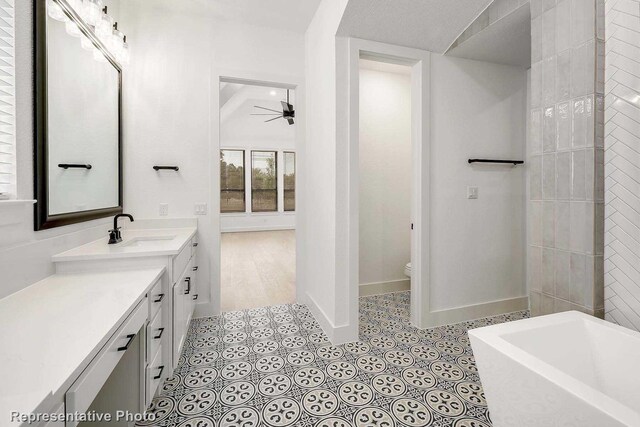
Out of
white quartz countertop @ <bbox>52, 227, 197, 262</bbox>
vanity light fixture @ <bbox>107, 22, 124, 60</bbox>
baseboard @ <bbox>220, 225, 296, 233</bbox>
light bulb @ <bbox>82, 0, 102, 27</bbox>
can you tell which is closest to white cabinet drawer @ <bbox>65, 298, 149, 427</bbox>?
white quartz countertop @ <bbox>52, 227, 197, 262</bbox>

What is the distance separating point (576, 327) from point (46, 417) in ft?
5.56

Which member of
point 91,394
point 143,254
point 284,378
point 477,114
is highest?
point 477,114

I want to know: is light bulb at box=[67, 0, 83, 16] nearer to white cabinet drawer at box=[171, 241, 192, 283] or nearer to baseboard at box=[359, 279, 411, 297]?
white cabinet drawer at box=[171, 241, 192, 283]

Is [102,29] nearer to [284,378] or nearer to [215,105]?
[215,105]

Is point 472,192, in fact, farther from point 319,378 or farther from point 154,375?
point 154,375

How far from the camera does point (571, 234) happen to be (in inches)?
54.9

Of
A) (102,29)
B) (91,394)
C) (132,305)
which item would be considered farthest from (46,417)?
(102,29)

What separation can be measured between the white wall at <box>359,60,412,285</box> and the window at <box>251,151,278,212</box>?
5.40 metres

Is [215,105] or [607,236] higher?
[215,105]

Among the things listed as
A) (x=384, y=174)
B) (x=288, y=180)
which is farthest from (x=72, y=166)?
(x=288, y=180)

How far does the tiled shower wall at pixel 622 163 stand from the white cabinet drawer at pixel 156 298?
2.16m

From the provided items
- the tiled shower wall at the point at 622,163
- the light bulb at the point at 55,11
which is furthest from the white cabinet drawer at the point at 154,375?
the tiled shower wall at the point at 622,163

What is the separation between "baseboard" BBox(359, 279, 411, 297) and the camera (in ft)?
10.2

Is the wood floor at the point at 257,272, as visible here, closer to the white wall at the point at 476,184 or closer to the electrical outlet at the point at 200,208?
the electrical outlet at the point at 200,208
